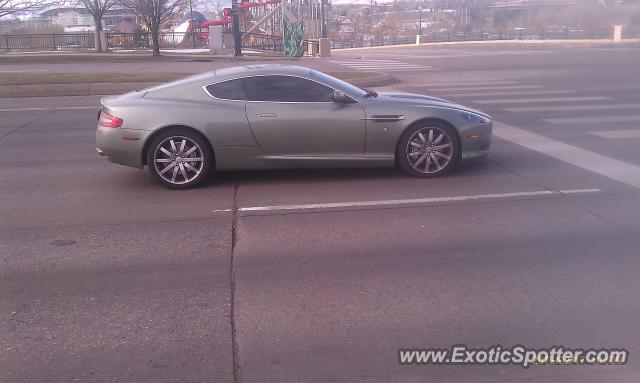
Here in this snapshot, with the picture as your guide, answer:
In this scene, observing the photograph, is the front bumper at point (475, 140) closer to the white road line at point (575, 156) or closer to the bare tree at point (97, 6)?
the white road line at point (575, 156)

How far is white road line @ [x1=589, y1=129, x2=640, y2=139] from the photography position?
11517 millimetres

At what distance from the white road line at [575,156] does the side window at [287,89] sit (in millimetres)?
3705

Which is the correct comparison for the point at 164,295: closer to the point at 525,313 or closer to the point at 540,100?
the point at 525,313

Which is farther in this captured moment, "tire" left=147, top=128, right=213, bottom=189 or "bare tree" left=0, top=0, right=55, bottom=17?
"bare tree" left=0, top=0, right=55, bottom=17

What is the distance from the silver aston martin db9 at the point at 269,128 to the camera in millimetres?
8188

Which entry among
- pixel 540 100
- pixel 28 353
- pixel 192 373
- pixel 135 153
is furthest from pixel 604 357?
pixel 540 100

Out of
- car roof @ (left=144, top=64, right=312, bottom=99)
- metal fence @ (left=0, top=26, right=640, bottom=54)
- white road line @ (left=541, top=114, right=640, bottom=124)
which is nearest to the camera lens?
car roof @ (left=144, top=64, right=312, bottom=99)

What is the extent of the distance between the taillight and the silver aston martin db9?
0.04 feet

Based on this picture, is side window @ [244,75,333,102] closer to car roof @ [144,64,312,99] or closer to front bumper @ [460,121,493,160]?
car roof @ [144,64,312,99]

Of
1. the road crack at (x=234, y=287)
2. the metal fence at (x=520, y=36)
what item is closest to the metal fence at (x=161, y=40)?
the metal fence at (x=520, y=36)

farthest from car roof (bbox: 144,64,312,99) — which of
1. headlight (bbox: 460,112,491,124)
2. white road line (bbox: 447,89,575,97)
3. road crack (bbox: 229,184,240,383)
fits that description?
white road line (bbox: 447,89,575,97)

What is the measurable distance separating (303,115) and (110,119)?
90.7 inches

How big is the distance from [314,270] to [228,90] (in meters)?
3.49

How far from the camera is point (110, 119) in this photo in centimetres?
827
